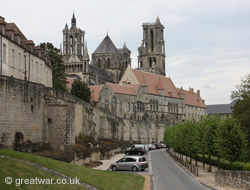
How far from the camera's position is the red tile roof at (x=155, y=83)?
116 metres

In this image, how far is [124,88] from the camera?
101m

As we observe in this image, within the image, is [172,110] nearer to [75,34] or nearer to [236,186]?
[75,34]

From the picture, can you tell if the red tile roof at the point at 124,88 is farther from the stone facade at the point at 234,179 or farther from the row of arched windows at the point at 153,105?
the stone facade at the point at 234,179

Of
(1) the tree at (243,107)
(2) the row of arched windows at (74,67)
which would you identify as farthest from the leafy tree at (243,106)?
(2) the row of arched windows at (74,67)

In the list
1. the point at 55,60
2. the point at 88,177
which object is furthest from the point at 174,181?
the point at 55,60

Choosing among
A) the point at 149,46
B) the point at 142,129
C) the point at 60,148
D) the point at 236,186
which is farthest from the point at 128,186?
the point at 149,46

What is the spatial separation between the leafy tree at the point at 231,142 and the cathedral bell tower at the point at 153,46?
118598mm

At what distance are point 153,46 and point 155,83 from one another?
118 feet

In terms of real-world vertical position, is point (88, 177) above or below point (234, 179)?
above

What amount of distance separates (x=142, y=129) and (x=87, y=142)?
4484 centimetres

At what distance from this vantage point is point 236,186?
26.1m

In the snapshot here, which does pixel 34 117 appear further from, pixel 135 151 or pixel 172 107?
pixel 172 107

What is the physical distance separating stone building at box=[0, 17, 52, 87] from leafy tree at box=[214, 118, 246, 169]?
15923mm

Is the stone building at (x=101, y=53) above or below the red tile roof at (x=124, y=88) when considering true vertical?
above
